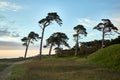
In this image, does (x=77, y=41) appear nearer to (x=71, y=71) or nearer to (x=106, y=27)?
(x=106, y=27)

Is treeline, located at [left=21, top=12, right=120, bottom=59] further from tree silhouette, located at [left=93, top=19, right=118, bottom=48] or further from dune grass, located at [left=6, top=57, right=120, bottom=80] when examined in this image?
dune grass, located at [left=6, top=57, right=120, bottom=80]

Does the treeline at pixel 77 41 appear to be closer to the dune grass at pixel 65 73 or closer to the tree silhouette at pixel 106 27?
the tree silhouette at pixel 106 27

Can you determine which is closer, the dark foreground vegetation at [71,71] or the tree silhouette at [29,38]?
the dark foreground vegetation at [71,71]

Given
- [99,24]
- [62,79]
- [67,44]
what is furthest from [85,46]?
[62,79]

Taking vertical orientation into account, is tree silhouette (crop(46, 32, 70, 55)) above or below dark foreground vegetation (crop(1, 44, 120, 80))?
above

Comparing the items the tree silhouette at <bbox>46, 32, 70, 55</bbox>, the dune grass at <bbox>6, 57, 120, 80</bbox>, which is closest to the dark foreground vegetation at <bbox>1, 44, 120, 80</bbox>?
the dune grass at <bbox>6, 57, 120, 80</bbox>

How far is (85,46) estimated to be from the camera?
119375mm

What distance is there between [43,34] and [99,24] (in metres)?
24.8

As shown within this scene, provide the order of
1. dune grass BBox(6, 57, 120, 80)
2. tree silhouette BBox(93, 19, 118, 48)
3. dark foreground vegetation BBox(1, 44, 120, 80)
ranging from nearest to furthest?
1. dune grass BBox(6, 57, 120, 80)
2. dark foreground vegetation BBox(1, 44, 120, 80)
3. tree silhouette BBox(93, 19, 118, 48)

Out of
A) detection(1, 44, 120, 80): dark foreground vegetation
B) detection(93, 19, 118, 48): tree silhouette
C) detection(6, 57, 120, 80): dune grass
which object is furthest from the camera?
detection(93, 19, 118, 48): tree silhouette

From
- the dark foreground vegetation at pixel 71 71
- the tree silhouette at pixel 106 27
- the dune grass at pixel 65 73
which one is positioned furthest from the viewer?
the tree silhouette at pixel 106 27

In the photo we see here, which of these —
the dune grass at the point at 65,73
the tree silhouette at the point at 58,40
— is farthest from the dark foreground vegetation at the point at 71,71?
the tree silhouette at the point at 58,40

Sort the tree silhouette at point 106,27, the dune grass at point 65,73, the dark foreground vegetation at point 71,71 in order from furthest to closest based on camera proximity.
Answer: the tree silhouette at point 106,27 < the dark foreground vegetation at point 71,71 < the dune grass at point 65,73

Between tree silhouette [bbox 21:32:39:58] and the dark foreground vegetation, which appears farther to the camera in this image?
tree silhouette [bbox 21:32:39:58]
